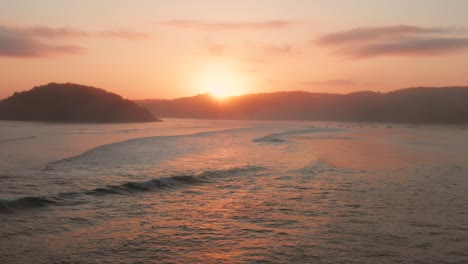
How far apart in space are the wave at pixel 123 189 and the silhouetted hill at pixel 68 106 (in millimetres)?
152457

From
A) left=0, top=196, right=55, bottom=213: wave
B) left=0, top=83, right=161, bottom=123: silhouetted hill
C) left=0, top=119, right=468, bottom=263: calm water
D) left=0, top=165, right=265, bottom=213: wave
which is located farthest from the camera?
left=0, top=83, right=161, bottom=123: silhouetted hill

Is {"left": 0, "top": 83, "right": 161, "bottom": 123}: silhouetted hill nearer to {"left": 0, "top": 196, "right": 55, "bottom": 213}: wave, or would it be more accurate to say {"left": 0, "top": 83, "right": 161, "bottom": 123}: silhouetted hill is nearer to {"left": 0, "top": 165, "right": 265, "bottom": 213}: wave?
{"left": 0, "top": 165, "right": 265, "bottom": 213}: wave

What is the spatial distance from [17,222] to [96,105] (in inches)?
6671

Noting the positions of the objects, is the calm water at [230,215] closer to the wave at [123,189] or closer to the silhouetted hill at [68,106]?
the wave at [123,189]

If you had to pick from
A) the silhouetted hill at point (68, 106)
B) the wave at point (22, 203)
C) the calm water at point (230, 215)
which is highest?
the silhouetted hill at point (68, 106)

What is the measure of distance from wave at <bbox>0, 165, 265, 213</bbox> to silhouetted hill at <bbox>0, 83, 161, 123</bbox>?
15246cm

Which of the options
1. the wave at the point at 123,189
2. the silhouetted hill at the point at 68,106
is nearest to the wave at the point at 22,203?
the wave at the point at 123,189

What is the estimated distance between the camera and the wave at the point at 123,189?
37.5 ft

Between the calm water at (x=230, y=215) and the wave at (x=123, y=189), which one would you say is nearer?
the calm water at (x=230, y=215)

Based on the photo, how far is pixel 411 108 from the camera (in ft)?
637

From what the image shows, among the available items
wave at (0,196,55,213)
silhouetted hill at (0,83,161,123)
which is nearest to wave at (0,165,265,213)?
wave at (0,196,55,213)

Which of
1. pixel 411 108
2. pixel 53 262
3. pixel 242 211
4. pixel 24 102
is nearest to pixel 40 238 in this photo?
pixel 53 262

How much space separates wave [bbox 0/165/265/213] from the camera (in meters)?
11.4

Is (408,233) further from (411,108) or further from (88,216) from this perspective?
(411,108)
